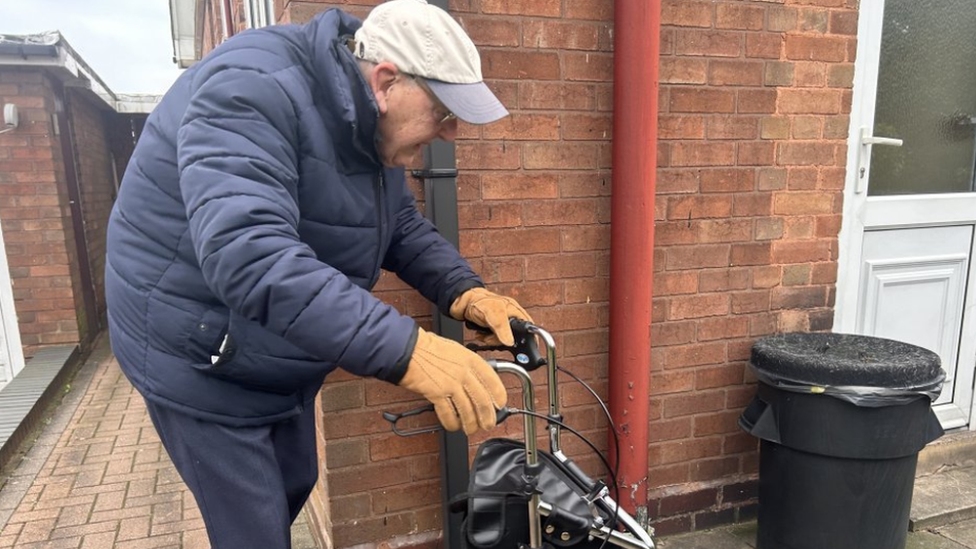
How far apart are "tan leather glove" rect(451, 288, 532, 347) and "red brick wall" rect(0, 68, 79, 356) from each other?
583cm

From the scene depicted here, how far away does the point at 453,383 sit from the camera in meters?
1.31

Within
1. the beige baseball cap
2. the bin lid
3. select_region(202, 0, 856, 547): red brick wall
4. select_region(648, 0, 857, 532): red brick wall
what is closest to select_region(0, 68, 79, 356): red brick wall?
select_region(202, 0, 856, 547): red brick wall

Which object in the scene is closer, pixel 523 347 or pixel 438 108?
pixel 438 108

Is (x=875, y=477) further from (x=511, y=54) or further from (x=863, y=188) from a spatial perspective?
(x=511, y=54)

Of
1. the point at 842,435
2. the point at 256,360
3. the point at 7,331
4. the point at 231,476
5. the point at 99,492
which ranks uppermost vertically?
the point at 256,360

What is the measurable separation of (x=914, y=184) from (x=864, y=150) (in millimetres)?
511

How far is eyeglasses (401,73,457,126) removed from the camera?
1445 millimetres

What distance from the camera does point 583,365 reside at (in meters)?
2.67

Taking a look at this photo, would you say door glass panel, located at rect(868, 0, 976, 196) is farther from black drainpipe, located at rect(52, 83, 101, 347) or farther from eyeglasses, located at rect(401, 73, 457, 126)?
black drainpipe, located at rect(52, 83, 101, 347)

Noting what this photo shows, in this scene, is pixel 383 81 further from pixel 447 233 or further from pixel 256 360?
pixel 447 233

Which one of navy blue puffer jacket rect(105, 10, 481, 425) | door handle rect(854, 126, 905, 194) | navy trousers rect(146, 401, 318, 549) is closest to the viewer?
navy blue puffer jacket rect(105, 10, 481, 425)

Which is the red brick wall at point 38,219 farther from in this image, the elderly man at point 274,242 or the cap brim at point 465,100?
the cap brim at point 465,100

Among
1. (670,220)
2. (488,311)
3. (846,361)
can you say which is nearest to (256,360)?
(488,311)

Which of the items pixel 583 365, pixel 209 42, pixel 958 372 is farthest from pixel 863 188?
pixel 209 42
